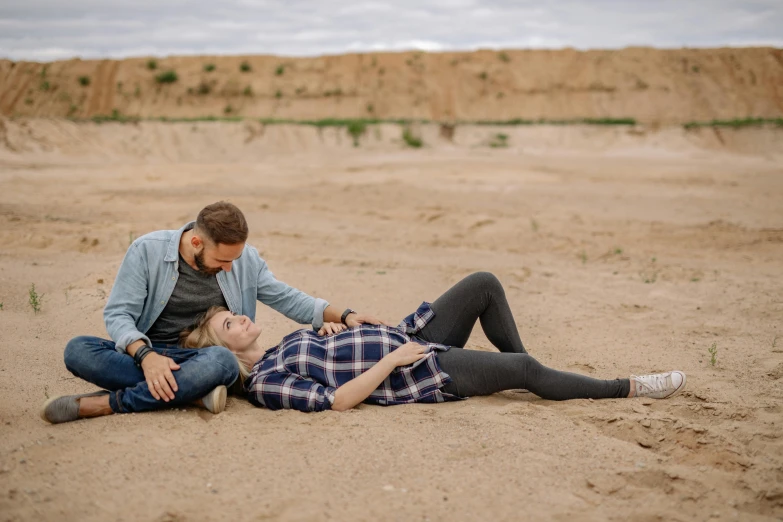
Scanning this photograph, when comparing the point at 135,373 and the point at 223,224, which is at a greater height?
the point at 223,224

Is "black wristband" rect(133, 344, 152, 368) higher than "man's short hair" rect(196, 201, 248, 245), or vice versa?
"man's short hair" rect(196, 201, 248, 245)

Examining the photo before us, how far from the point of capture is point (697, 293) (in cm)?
673

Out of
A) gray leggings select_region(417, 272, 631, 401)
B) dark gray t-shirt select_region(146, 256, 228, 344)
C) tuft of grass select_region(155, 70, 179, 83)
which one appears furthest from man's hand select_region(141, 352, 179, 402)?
tuft of grass select_region(155, 70, 179, 83)

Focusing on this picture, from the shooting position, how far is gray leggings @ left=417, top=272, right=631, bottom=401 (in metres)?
3.77

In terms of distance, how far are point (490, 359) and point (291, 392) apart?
1.09 metres

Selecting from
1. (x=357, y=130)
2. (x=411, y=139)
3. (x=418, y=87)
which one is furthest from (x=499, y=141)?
(x=418, y=87)

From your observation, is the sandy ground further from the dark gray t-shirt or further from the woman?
the dark gray t-shirt

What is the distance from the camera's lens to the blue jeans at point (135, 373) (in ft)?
11.4

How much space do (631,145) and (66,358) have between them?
19.5 m

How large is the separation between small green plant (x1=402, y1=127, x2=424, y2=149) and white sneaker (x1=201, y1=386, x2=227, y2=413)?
699 inches

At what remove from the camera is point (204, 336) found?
3.75 metres

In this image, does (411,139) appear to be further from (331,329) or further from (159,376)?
(159,376)

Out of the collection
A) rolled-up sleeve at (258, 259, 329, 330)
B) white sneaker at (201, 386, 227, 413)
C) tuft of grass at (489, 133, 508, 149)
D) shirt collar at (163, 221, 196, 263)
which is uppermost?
tuft of grass at (489, 133, 508, 149)

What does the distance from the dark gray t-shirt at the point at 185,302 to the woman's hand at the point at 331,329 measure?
0.59 m
